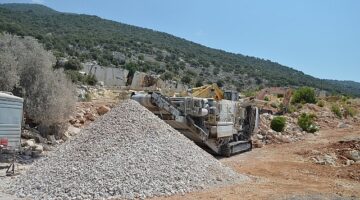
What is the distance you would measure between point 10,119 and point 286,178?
8339 millimetres

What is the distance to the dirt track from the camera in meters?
10.8

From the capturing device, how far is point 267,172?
15266mm

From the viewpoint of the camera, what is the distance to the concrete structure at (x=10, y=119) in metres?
12.9

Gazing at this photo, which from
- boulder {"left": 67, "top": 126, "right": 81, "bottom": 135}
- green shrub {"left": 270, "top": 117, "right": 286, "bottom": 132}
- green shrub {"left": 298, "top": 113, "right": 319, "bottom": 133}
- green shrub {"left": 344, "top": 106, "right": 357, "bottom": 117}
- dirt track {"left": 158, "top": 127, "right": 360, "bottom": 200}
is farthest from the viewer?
green shrub {"left": 344, "top": 106, "right": 357, "bottom": 117}

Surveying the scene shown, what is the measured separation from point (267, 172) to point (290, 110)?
22635mm

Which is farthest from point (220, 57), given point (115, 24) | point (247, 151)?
point (247, 151)

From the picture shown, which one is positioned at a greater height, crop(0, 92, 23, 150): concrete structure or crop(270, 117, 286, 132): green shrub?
crop(0, 92, 23, 150): concrete structure

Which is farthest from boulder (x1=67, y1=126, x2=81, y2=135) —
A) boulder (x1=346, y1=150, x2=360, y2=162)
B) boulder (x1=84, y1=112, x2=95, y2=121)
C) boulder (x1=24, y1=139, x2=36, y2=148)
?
boulder (x1=346, y1=150, x2=360, y2=162)

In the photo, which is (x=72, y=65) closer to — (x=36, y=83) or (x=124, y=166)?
(x=36, y=83)

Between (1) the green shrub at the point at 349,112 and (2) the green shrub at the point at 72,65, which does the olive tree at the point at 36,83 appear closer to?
(2) the green shrub at the point at 72,65

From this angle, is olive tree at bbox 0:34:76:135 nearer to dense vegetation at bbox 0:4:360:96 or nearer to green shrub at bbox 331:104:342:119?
green shrub at bbox 331:104:342:119

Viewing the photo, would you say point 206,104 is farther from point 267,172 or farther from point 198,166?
point 198,166

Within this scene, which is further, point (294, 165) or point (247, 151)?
point (247, 151)

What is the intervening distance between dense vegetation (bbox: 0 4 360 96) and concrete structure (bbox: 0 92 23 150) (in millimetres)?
38337
